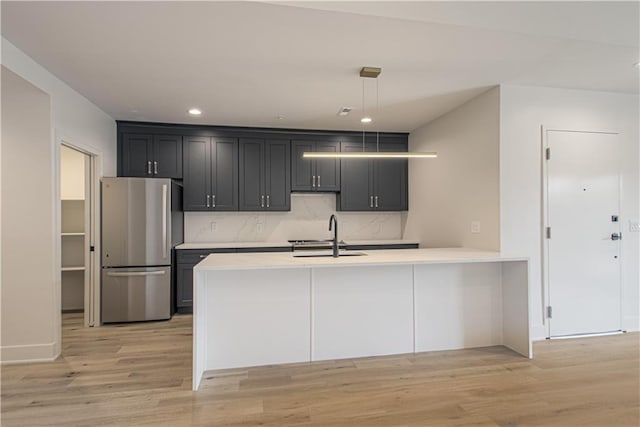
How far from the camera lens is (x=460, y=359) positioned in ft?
9.23

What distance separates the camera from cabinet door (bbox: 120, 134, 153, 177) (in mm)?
4355

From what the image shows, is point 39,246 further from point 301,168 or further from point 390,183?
point 390,183

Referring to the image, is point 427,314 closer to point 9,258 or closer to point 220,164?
point 220,164

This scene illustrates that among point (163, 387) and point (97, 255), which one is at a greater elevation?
point (97, 255)

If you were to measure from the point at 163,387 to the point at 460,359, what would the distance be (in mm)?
2407

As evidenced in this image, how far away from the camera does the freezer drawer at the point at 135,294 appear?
150 inches

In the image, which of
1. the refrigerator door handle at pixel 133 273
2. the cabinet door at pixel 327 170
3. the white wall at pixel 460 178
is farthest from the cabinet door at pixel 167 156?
the white wall at pixel 460 178

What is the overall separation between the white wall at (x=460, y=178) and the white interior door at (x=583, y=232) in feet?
1.93

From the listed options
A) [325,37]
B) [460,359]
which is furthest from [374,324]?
[325,37]

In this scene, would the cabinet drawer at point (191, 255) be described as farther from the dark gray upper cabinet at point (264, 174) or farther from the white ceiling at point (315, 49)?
the white ceiling at point (315, 49)

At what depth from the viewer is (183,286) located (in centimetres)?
420

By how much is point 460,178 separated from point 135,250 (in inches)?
154

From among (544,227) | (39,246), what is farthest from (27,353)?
(544,227)

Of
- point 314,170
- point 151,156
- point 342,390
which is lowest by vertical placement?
point 342,390
